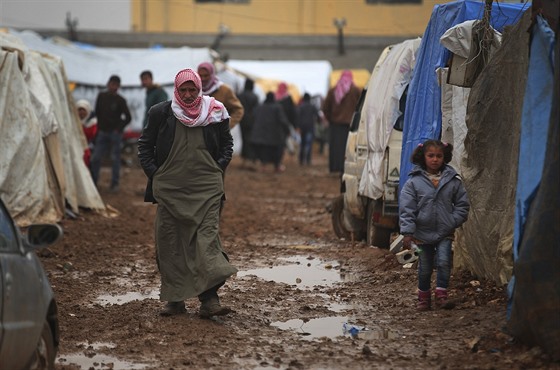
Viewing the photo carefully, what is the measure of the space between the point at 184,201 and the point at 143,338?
1243 mm

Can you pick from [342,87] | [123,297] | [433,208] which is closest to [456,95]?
[433,208]

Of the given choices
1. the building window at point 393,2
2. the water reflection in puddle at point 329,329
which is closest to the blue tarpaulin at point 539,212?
the water reflection in puddle at point 329,329

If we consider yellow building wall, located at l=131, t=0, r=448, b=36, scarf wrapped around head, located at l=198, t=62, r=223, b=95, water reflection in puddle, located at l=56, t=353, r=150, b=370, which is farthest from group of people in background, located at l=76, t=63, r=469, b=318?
yellow building wall, located at l=131, t=0, r=448, b=36

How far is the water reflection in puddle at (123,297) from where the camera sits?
30.9 feet

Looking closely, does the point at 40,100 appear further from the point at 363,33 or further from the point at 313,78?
the point at 363,33

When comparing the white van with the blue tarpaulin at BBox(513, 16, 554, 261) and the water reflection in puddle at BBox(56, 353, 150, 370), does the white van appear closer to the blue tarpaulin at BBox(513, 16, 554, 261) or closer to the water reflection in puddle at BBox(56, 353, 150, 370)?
the blue tarpaulin at BBox(513, 16, 554, 261)

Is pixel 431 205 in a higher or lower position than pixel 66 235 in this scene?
higher

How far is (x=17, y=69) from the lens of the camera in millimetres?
14430

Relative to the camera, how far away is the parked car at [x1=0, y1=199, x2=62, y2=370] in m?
5.58

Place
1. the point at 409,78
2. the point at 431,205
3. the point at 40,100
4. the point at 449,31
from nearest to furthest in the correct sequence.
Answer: the point at 431,205, the point at 449,31, the point at 409,78, the point at 40,100

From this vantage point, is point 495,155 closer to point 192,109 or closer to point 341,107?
point 192,109

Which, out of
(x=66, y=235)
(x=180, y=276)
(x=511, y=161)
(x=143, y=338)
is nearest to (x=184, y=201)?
(x=180, y=276)

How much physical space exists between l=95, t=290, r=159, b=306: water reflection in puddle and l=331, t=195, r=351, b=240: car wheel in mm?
4419

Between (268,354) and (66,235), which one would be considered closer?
(268,354)
